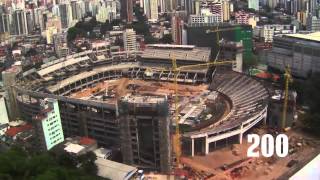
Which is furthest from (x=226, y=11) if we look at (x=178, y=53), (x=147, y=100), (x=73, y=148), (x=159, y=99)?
(x=73, y=148)

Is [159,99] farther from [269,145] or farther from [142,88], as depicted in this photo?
[142,88]

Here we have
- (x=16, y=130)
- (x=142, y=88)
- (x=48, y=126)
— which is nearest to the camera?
(x=48, y=126)

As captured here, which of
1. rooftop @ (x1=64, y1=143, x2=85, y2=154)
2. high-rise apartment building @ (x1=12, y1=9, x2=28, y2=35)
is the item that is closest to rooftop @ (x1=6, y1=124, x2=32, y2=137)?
rooftop @ (x1=64, y1=143, x2=85, y2=154)

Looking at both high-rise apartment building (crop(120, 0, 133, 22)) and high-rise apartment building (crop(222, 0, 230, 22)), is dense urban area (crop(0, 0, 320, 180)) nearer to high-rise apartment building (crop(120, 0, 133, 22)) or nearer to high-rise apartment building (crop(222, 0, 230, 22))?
high-rise apartment building (crop(222, 0, 230, 22))

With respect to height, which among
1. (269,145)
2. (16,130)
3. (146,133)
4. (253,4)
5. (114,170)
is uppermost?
(253,4)

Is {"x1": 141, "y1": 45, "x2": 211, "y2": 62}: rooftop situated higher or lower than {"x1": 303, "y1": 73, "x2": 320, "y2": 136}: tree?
higher

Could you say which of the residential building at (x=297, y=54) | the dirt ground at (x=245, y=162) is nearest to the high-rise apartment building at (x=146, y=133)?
the dirt ground at (x=245, y=162)

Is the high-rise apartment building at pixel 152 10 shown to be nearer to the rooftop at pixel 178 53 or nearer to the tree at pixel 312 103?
the rooftop at pixel 178 53
